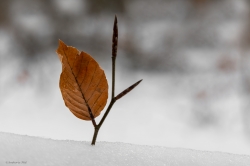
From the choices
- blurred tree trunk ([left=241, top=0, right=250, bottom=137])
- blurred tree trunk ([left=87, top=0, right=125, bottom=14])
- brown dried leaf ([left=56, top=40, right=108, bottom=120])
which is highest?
blurred tree trunk ([left=87, top=0, right=125, bottom=14])

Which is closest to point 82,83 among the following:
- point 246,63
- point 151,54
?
point 151,54

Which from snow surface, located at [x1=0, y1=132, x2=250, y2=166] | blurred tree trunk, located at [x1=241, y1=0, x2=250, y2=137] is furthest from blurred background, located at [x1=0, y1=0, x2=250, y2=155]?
snow surface, located at [x1=0, y1=132, x2=250, y2=166]

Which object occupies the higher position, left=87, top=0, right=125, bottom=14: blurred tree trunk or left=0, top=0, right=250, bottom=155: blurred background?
left=87, top=0, right=125, bottom=14: blurred tree trunk

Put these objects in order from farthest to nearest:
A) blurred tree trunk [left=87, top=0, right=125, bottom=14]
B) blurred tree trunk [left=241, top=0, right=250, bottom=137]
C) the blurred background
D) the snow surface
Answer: blurred tree trunk [left=87, top=0, right=125, bottom=14] < blurred tree trunk [left=241, top=0, right=250, bottom=137] < the blurred background < the snow surface

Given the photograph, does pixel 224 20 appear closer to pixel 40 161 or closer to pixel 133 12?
pixel 133 12

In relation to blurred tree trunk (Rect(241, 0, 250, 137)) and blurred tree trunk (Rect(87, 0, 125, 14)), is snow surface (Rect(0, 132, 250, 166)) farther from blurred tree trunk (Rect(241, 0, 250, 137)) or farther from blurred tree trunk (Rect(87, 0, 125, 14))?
blurred tree trunk (Rect(87, 0, 125, 14))

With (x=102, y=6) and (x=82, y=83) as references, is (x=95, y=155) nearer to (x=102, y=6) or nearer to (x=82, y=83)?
(x=82, y=83)

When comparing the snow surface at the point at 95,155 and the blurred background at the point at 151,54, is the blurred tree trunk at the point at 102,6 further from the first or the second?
the snow surface at the point at 95,155
